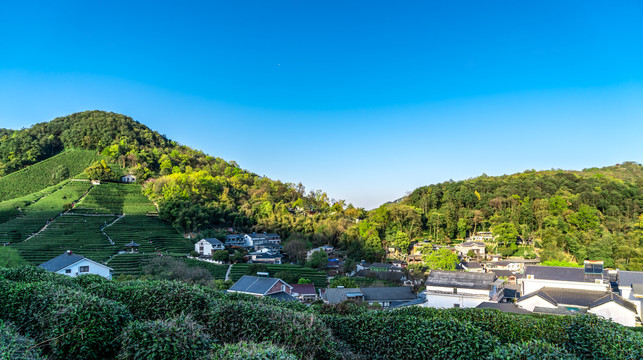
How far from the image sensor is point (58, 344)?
175 inches

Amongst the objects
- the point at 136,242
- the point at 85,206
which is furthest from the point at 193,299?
the point at 85,206

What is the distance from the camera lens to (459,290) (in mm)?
18156

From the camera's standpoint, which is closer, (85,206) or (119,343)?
(119,343)

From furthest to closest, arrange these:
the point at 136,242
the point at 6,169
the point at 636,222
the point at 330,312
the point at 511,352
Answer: the point at 6,169
the point at 636,222
the point at 136,242
the point at 330,312
the point at 511,352

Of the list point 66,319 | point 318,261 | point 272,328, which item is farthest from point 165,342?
point 318,261

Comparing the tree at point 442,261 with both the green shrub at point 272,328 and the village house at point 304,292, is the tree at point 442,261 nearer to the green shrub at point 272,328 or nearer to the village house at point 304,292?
the village house at point 304,292

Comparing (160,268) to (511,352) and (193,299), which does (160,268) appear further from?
(511,352)

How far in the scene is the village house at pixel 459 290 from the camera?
58.1 feet

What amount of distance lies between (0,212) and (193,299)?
120 ft

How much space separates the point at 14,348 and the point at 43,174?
51886 mm

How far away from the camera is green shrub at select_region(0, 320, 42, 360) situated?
11.0ft

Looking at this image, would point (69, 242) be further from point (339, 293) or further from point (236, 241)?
point (339, 293)

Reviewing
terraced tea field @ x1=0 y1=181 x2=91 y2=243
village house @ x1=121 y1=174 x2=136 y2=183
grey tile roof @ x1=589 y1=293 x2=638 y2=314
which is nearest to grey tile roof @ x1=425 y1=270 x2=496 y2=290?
grey tile roof @ x1=589 y1=293 x2=638 y2=314

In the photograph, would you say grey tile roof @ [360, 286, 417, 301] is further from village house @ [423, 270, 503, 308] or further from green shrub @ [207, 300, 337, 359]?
green shrub @ [207, 300, 337, 359]
